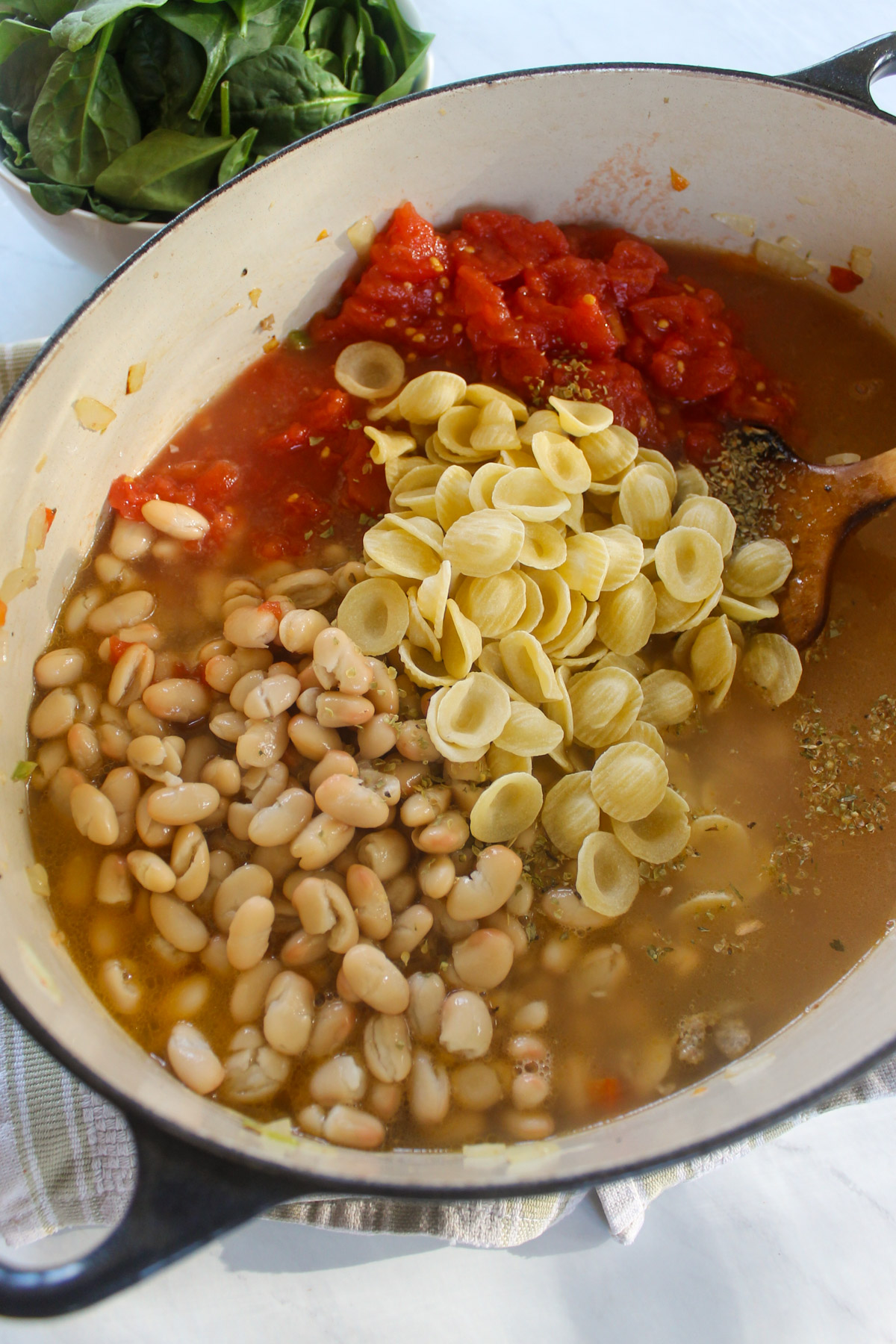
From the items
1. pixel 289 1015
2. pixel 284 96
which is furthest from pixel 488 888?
pixel 284 96

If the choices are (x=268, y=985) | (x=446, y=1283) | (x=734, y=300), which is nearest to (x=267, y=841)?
(x=268, y=985)

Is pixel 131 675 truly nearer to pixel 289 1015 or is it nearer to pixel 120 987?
pixel 120 987

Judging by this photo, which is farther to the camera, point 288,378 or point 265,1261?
point 288,378

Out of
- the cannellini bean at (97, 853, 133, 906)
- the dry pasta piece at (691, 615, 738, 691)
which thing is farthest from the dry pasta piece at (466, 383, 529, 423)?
the cannellini bean at (97, 853, 133, 906)

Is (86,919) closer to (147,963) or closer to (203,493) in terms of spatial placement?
(147,963)

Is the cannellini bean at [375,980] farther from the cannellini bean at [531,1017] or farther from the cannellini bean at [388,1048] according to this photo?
the cannellini bean at [531,1017]

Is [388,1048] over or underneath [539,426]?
underneath
